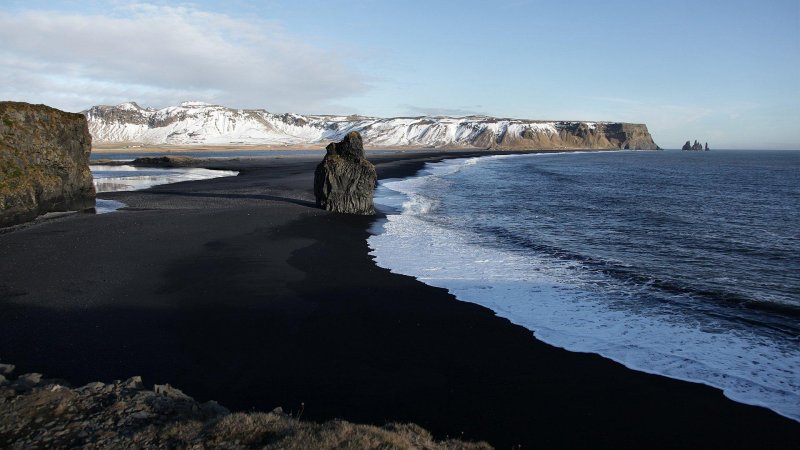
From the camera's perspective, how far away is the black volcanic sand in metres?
7.14

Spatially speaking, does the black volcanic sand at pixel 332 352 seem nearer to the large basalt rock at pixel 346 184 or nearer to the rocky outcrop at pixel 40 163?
the rocky outcrop at pixel 40 163

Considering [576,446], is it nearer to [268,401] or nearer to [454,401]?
[454,401]

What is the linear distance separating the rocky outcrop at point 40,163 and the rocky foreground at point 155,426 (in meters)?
20.7

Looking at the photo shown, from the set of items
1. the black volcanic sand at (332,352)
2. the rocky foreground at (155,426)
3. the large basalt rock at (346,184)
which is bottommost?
the black volcanic sand at (332,352)

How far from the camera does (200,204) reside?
1147 inches

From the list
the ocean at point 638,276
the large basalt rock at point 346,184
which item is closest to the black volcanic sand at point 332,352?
the ocean at point 638,276

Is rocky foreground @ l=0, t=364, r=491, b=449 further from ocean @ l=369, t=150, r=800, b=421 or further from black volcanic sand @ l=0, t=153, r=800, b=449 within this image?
ocean @ l=369, t=150, r=800, b=421

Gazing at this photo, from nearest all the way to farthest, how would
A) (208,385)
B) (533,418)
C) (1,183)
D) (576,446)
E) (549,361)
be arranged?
(576,446) → (533,418) → (208,385) → (549,361) → (1,183)

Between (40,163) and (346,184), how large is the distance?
53.1 feet

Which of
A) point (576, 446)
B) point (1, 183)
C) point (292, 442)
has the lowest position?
point (576, 446)

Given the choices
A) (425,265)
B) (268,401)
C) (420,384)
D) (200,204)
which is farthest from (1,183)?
(420,384)

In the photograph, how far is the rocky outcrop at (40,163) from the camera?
22.7m

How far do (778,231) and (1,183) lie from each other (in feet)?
125

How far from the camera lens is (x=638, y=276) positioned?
15.6m
